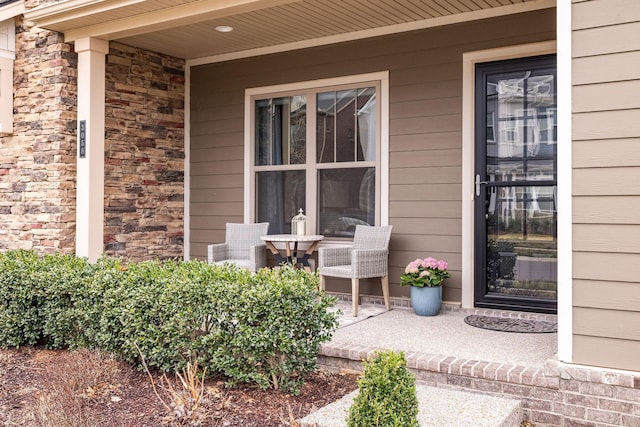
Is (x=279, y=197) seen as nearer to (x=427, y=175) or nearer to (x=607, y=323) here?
(x=427, y=175)

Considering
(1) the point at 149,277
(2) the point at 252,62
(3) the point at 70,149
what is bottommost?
(1) the point at 149,277

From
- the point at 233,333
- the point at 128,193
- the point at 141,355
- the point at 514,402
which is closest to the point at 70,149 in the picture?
the point at 128,193

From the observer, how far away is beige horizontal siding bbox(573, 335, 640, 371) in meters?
3.04

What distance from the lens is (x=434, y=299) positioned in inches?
204

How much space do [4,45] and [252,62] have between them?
253 centimetres

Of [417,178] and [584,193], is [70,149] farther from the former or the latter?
[584,193]

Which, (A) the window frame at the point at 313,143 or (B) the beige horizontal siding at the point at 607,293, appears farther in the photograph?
(A) the window frame at the point at 313,143

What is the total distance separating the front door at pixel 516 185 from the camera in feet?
16.6

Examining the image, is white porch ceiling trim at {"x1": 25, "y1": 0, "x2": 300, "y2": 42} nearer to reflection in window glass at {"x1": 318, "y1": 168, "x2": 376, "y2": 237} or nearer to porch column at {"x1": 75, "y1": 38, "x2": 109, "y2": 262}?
porch column at {"x1": 75, "y1": 38, "x2": 109, "y2": 262}

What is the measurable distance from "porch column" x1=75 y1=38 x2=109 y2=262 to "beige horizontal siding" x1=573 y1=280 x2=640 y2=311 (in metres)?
4.46

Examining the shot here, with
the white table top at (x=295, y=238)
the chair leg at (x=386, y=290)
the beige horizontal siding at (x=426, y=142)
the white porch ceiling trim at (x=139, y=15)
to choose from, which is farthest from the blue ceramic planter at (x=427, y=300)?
the white porch ceiling trim at (x=139, y=15)

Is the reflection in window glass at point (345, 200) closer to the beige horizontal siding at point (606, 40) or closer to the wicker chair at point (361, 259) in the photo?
the wicker chair at point (361, 259)

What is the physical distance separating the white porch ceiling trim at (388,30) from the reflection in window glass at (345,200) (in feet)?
4.30

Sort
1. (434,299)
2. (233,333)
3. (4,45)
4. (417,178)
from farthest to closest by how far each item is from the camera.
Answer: (4,45) < (417,178) < (434,299) < (233,333)
